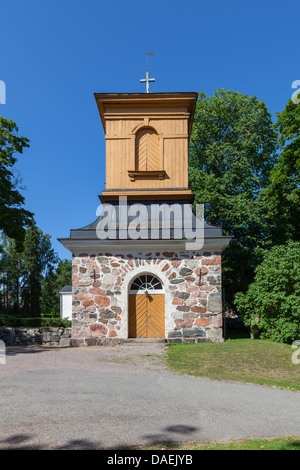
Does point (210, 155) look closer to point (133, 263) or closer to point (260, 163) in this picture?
point (260, 163)

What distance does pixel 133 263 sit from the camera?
12.7m

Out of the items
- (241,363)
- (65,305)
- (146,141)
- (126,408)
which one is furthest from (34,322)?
(126,408)

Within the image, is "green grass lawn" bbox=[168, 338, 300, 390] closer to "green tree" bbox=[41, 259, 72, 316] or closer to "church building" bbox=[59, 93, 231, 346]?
"church building" bbox=[59, 93, 231, 346]

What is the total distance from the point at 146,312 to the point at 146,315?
99 millimetres

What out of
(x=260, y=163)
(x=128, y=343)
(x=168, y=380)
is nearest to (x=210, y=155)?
(x=260, y=163)

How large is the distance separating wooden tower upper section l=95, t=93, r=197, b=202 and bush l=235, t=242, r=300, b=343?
4.18 meters

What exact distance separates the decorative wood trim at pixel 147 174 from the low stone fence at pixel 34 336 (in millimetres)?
6170

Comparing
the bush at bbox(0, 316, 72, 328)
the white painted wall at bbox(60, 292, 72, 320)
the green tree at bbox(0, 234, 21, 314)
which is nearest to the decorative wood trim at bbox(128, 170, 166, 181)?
the bush at bbox(0, 316, 72, 328)

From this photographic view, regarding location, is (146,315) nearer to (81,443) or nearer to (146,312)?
(146,312)

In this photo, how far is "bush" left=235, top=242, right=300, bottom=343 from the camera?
11984 millimetres

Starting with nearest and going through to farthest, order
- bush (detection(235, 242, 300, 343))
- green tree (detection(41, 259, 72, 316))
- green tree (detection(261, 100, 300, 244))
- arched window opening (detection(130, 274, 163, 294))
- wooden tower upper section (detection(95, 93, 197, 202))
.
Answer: bush (detection(235, 242, 300, 343)), arched window opening (detection(130, 274, 163, 294)), wooden tower upper section (detection(95, 93, 197, 202)), green tree (detection(261, 100, 300, 244)), green tree (detection(41, 259, 72, 316))

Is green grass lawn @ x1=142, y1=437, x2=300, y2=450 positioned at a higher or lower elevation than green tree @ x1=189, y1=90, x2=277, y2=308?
lower

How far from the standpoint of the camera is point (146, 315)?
12609 mm

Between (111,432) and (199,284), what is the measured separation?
8572 mm
